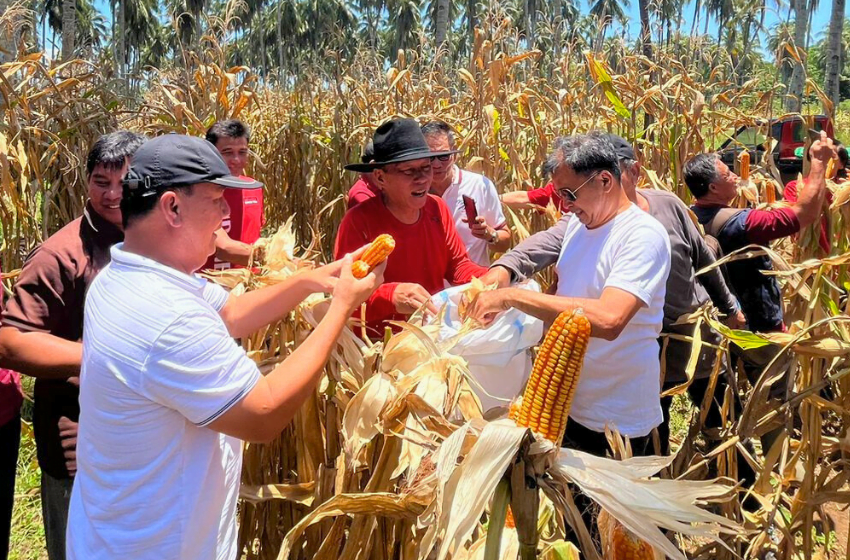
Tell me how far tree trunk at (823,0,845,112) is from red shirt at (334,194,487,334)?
9.99m

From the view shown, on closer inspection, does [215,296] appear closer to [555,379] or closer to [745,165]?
[555,379]

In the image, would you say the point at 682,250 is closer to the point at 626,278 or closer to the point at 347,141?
the point at 626,278

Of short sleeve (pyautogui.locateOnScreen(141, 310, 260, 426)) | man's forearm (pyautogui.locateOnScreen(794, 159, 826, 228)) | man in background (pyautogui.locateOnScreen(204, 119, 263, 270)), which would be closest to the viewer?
short sleeve (pyautogui.locateOnScreen(141, 310, 260, 426))

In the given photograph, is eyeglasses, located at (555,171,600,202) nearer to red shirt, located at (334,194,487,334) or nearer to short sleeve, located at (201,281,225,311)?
red shirt, located at (334,194,487,334)

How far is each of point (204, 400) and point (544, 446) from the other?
68cm

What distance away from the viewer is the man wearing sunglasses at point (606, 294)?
7.57 feet

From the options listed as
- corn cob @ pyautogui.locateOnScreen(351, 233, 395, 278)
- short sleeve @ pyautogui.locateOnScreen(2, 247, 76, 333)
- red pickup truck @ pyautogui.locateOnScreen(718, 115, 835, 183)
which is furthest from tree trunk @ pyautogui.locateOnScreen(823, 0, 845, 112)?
short sleeve @ pyautogui.locateOnScreen(2, 247, 76, 333)

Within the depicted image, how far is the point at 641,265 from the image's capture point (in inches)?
91.2

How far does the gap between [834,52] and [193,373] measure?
632 inches

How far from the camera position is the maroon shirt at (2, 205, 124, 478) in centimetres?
214

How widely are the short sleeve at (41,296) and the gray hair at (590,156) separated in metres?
1.67

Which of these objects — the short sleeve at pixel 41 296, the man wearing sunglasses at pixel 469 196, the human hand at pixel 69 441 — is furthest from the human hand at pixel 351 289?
the man wearing sunglasses at pixel 469 196

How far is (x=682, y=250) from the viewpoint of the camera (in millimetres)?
2850

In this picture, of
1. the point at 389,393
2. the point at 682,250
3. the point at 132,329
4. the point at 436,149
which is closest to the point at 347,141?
the point at 436,149
